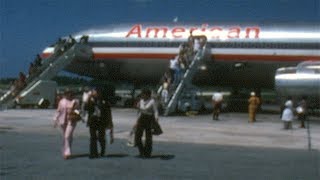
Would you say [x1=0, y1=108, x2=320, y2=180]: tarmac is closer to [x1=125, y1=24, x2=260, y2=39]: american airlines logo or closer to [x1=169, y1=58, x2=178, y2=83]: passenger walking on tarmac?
[x1=169, y1=58, x2=178, y2=83]: passenger walking on tarmac

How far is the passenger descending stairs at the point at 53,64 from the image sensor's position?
32031 mm

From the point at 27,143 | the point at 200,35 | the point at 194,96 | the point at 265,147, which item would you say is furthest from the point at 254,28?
the point at 27,143

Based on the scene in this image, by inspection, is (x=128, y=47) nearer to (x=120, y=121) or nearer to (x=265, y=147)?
(x=120, y=121)

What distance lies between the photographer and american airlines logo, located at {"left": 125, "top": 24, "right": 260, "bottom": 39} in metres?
32.8

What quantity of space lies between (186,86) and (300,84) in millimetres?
6520

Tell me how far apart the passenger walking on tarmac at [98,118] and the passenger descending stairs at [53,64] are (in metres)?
19.2

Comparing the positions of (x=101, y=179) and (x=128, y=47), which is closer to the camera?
(x=101, y=179)

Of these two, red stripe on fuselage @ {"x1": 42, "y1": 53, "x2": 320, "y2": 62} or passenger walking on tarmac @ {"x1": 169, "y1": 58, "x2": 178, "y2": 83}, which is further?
red stripe on fuselage @ {"x1": 42, "y1": 53, "x2": 320, "y2": 62}

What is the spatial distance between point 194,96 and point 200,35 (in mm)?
3906

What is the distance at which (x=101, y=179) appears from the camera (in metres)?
10.3

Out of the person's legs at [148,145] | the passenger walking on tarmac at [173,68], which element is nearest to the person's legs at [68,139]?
the person's legs at [148,145]

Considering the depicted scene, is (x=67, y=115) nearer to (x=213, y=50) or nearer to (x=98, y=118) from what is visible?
(x=98, y=118)

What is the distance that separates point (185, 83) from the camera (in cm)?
3059

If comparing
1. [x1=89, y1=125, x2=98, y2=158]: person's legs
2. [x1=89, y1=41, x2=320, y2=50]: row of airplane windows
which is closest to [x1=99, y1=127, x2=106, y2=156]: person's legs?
[x1=89, y1=125, x2=98, y2=158]: person's legs
